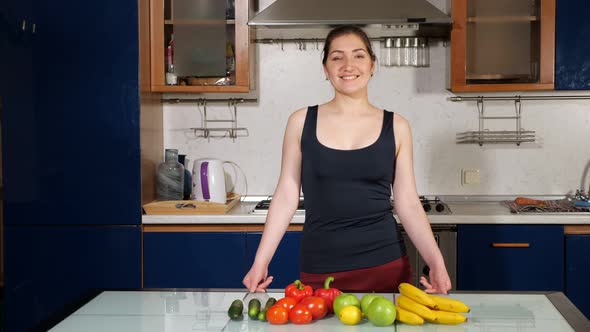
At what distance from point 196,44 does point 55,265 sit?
1.22 meters

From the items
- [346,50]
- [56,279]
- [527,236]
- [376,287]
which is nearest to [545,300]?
[376,287]

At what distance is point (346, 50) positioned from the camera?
213cm

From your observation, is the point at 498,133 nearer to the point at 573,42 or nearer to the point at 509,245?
the point at 573,42

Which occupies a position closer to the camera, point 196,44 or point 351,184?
point 351,184

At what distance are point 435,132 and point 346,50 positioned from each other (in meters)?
1.85

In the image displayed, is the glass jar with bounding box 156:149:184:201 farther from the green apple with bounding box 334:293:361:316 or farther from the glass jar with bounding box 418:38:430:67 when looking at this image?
the green apple with bounding box 334:293:361:316

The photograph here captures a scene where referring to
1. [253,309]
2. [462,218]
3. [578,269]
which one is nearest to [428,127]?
[462,218]

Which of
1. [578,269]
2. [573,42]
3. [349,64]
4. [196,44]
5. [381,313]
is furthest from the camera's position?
[196,44]

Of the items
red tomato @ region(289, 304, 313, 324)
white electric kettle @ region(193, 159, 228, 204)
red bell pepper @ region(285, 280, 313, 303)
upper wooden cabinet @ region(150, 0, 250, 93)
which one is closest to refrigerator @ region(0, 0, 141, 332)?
upper wooden cabinet @ region(150, 0, 250, 93)

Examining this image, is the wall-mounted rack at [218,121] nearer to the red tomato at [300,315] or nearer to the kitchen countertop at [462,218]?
the kitchen countertop at [462,218]

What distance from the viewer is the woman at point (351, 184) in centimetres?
215

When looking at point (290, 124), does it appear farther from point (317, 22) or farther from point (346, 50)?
point (317, 22)

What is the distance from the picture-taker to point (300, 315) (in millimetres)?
1554

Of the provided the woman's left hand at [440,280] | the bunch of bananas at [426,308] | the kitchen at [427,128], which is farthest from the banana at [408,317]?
the kitchen at [427,128]
